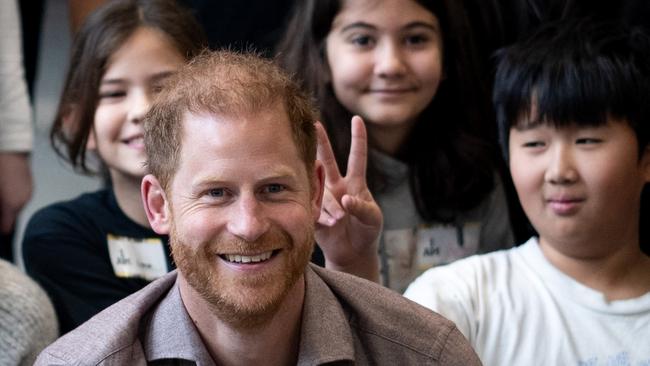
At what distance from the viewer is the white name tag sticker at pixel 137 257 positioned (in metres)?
2.55

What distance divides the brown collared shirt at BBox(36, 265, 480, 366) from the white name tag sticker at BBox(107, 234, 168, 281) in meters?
0.68

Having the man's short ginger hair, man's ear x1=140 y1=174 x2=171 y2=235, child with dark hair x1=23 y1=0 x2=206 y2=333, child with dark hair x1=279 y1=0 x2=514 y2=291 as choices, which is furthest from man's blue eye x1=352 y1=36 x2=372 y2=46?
man's ear x1=140 y1=174 x2=171 y2=235

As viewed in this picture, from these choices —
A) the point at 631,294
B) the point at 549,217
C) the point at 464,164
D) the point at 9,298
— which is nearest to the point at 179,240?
the point at 9,298

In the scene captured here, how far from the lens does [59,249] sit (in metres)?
2.56

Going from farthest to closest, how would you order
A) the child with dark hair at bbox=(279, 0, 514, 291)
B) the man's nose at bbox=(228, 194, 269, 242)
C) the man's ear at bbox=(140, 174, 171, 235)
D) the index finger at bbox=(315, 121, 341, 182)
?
the child with dark hair at bbox=(279, 0, 514, 291)
the index finger at bbox=(315, 121, 341, 182)
the man's ear at bbox=(140, 174, 171, 235)
the man's nose at bbox=(228, 194, 269, 242)

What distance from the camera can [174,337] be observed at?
5.74ft

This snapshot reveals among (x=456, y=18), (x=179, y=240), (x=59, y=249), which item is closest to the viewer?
(x=179, y=240)

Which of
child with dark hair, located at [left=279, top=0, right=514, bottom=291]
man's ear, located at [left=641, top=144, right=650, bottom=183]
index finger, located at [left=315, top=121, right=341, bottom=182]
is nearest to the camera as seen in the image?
index finger, located at [left=315, top=121, right=341, bottom=182]

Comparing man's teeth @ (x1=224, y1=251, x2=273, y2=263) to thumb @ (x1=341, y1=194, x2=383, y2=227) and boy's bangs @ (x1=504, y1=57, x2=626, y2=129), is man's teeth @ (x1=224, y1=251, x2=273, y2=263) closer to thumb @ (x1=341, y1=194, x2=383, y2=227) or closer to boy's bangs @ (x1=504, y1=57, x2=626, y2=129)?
thumb @ (x1=341, y1=194, x2=383, y2=227)

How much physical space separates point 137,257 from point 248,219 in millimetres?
929

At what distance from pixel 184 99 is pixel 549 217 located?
79 cm

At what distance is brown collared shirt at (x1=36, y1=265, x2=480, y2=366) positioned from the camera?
1.74 m

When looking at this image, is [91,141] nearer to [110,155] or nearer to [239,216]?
[110,155]

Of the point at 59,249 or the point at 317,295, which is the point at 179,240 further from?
the point at 59,249
